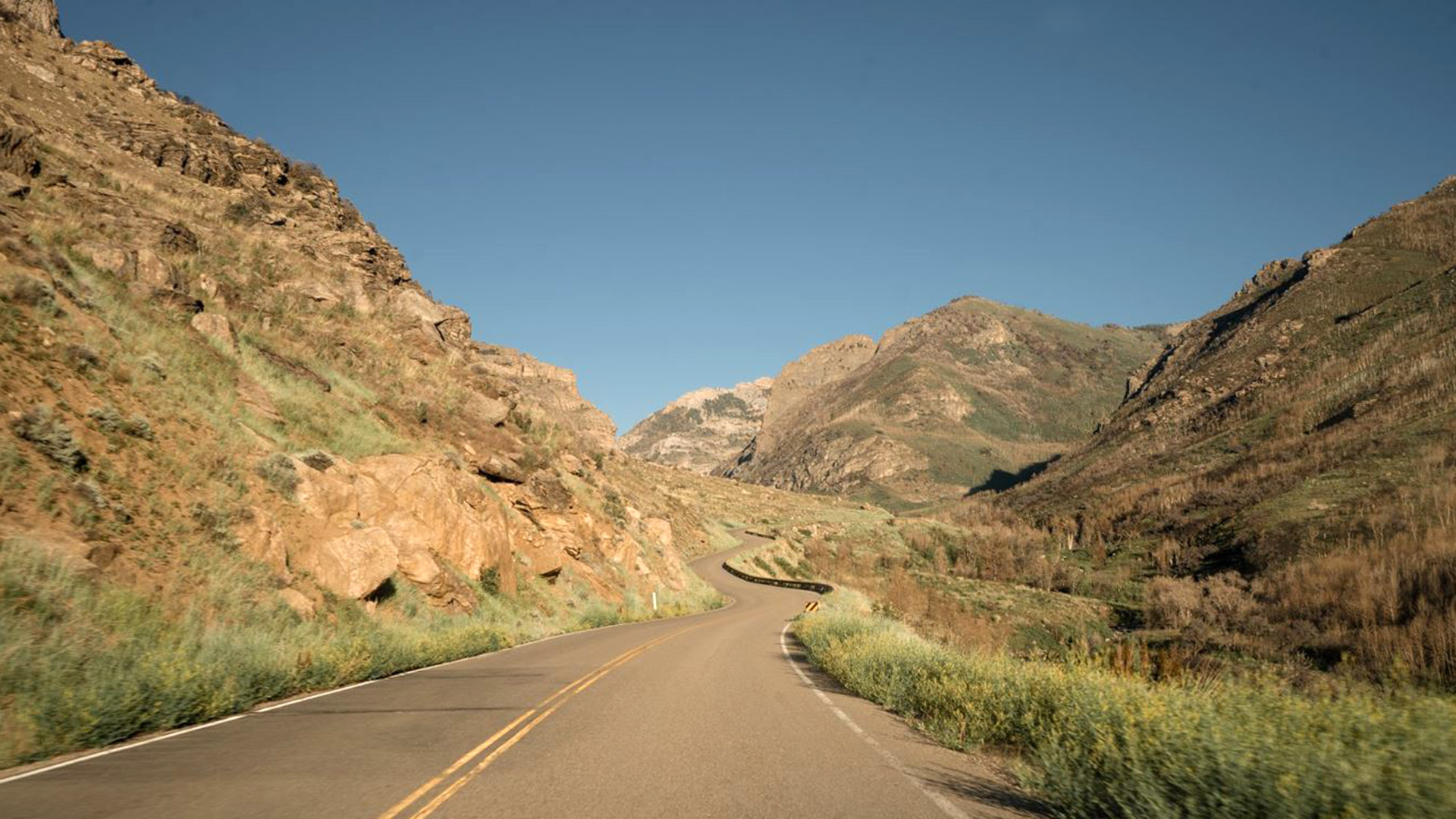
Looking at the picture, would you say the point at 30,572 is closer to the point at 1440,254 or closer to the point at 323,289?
the point at 323,289

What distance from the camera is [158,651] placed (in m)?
9.05

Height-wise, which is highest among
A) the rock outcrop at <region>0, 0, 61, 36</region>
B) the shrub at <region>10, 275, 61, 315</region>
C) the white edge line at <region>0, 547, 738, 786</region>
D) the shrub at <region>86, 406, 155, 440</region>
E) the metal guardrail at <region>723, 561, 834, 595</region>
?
the rock outcrop at <region>0, 0, 61, 36</region>

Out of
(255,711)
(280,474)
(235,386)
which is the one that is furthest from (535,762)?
(235,386)

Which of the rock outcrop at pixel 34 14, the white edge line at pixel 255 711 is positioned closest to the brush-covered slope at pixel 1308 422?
the white edge line at pixel 255 711

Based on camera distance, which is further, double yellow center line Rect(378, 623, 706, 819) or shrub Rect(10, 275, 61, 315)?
shrub Rect(10, 275, 61, 315)

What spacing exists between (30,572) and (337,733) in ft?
16.0

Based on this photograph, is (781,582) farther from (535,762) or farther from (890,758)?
(535,762)

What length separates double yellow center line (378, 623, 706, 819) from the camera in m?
5.24

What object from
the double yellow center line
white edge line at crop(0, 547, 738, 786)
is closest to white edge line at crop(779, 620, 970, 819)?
the double yellow center line

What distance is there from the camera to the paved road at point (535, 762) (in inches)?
210

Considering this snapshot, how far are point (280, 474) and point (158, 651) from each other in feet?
22.6

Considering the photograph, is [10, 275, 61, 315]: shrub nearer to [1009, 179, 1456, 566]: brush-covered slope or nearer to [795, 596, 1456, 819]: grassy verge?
[795, 596, 1456, 819]: grassy verge

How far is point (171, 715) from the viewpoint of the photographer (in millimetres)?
7871

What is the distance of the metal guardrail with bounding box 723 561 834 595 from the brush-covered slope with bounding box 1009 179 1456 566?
32205 mm
